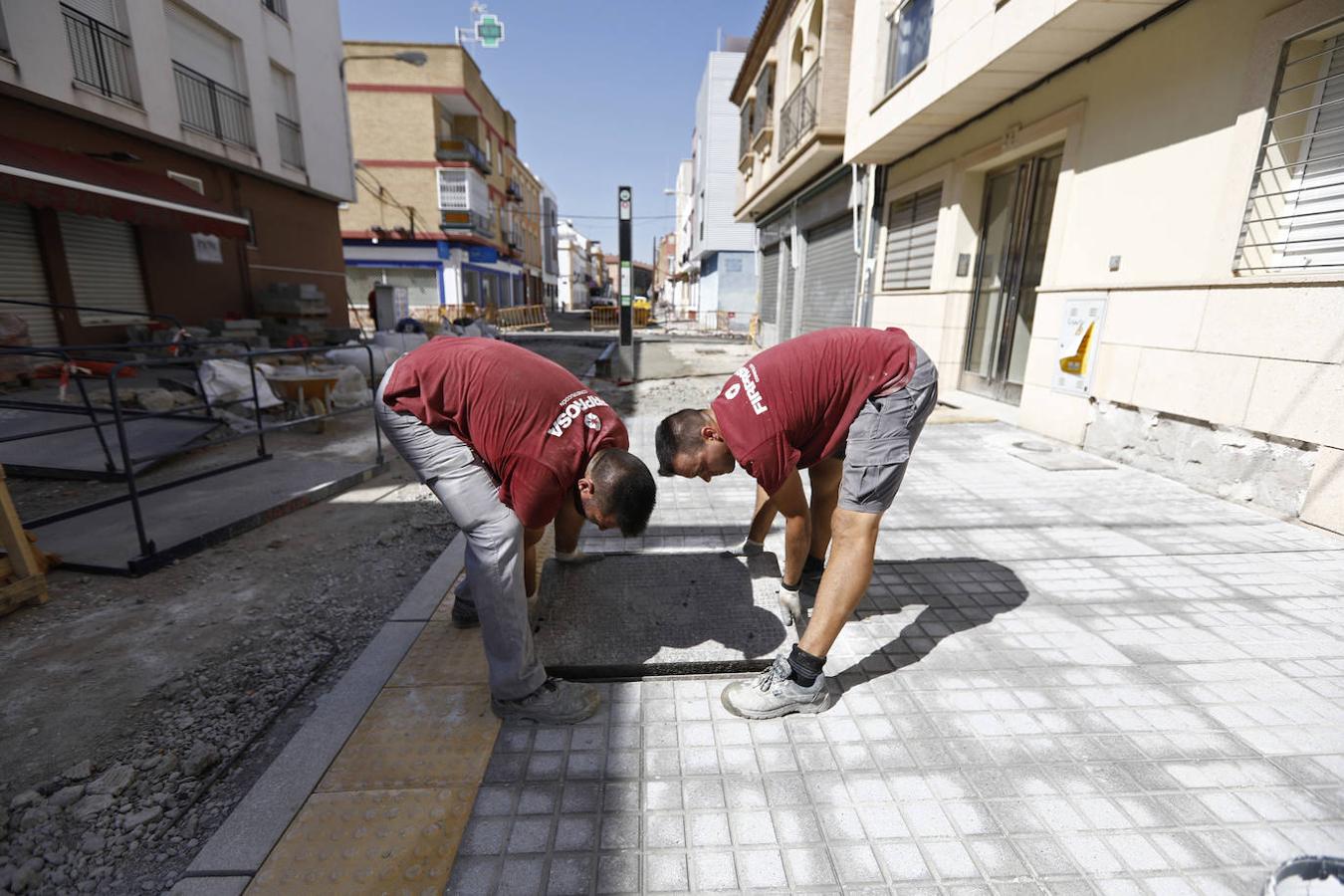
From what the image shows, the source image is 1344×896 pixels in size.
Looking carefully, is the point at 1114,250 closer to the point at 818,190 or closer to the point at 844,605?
the point at 844,605

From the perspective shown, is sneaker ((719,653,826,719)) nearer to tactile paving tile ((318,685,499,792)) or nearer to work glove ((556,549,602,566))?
tactile paving tile ((318,685,499,792))

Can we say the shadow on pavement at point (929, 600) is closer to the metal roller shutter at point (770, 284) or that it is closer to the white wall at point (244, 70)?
the white wall at point (244, 70)

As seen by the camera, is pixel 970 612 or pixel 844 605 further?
pixel 970 612

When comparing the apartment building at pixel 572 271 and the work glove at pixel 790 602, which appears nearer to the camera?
the work glove at pixel 790 602

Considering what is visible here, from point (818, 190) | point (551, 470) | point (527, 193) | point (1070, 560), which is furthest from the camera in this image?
point (527, 193)

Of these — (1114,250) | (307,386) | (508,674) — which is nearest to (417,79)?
(307,386)

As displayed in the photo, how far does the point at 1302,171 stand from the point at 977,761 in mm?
Result: 4599

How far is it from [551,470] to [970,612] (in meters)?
2.19

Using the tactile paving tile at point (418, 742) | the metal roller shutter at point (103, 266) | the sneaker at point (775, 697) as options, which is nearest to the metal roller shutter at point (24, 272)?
the metal roller shutter at point (103, 266)

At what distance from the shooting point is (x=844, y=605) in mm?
2160

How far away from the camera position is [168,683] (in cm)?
248

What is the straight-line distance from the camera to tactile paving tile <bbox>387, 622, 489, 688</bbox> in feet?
7.91

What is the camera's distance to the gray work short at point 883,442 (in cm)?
221

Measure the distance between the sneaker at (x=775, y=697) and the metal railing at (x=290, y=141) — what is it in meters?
16.2
